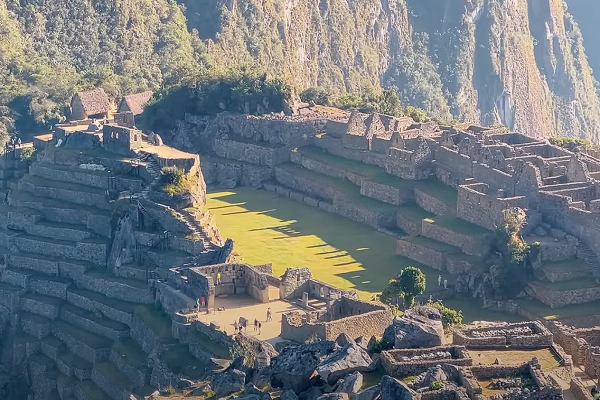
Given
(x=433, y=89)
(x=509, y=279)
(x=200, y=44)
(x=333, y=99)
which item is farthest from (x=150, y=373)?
(x=433, y=89)

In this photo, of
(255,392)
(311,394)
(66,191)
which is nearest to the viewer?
(311,394)

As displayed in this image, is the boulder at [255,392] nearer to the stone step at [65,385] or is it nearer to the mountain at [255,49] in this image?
the stone step at [65,385]

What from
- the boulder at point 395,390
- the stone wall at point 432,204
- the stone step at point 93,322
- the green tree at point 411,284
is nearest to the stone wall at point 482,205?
the stone wall at point 432,204

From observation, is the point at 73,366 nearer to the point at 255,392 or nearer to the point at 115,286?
the point at 115,286

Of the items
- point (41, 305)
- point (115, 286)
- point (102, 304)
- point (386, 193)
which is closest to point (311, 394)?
point (102, 304)

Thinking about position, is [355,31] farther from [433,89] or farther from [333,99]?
[333,99]

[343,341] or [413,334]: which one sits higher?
[413,334]
